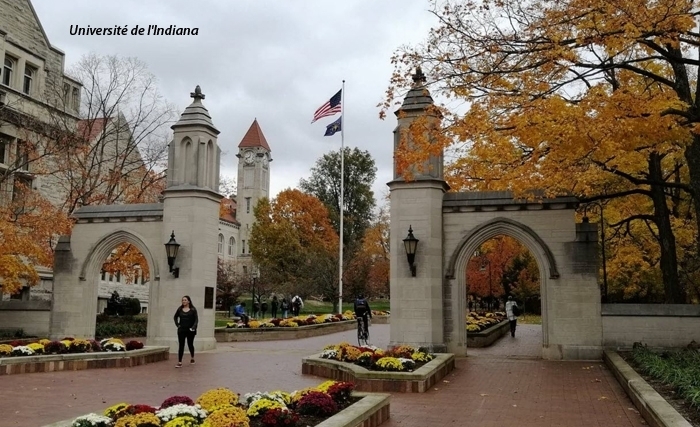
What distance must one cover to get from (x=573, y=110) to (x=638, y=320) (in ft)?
22.5

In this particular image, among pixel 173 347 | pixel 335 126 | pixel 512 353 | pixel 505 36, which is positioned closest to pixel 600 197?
pixel 512 353

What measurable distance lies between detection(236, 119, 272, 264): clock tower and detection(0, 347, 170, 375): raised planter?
6797 centimetres

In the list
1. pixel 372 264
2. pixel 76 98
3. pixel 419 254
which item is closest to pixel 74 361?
pixel 419 254

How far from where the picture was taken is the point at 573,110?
40.1 feet

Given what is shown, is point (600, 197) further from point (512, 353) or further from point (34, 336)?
point (34, 336)

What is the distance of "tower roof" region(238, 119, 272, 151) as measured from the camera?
3297 inches

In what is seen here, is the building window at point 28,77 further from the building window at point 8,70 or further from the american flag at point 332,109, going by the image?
the american flag at point 332,109

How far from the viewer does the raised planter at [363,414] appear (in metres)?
6.73

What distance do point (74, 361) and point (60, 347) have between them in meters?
0.69

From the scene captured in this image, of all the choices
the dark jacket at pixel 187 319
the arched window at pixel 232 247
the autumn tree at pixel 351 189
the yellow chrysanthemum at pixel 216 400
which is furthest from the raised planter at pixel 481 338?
the arched window at pixel 232 247

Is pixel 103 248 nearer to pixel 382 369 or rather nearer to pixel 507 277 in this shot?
pixel 382 369

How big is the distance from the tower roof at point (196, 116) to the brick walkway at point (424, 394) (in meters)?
7.24

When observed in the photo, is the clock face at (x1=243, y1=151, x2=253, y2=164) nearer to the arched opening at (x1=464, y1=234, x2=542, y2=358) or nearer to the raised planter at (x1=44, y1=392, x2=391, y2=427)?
the arched opening at (x1=464, y1=234, x2=542, y2=358)

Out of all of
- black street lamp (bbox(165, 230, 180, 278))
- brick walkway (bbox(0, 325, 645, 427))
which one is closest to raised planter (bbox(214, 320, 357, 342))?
black street lamp (bbox(165, 230, 180, 278))
